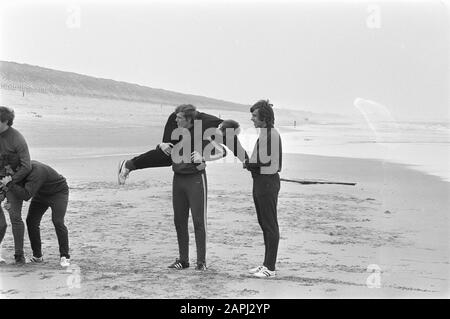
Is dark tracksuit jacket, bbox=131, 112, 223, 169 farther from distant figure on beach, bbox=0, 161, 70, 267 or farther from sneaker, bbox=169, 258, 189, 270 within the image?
sneaker, bbox=169, 258, 189, 270

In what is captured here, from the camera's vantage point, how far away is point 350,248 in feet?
22.9

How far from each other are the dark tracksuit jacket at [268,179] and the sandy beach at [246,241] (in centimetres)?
35

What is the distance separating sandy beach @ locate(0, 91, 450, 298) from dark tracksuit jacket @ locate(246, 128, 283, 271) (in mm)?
349

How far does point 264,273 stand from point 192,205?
96 cm

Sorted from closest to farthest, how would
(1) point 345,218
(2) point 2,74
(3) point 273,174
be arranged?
(3) point 273,174
(1) point 345,218
(2) point 2,74

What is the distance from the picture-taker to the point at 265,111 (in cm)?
567

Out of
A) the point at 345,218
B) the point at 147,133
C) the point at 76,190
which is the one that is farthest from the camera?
the point at 147,133

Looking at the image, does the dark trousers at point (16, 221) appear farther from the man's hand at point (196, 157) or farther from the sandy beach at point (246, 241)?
the man's hand at point (196, 157)

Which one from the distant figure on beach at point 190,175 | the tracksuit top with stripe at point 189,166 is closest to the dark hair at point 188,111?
the distant figure on beach at point 190,175

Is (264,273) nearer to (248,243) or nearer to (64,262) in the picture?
(248,243)

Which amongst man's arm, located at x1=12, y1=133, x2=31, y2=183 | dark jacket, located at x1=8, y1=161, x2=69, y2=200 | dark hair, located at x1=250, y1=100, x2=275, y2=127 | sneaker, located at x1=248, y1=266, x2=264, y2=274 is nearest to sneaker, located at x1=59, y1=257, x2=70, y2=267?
dark jacket, located at x1=8, y1=161, x2=69, y2=200

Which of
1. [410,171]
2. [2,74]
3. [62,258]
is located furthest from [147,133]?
[2,74]
